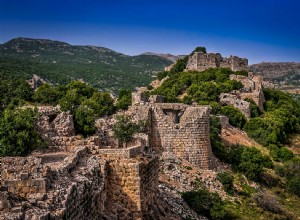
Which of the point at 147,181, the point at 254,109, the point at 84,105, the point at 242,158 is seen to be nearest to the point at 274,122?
the point at 254,109

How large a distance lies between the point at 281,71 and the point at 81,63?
8407 centimetres

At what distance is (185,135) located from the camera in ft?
65.2

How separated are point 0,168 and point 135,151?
153 inches

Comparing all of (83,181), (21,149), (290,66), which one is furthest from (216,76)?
(290,66)

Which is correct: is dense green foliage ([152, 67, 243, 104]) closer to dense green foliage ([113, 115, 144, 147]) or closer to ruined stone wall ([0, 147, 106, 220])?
dense green foliage ([113, 115, 144, 147])

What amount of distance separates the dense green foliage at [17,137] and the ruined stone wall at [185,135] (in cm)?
765

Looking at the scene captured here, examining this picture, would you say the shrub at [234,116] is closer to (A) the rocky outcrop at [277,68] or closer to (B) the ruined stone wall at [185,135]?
(B) the ruined stone wall at [185,135]

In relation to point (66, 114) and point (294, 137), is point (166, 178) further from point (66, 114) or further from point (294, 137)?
point (294, 137)

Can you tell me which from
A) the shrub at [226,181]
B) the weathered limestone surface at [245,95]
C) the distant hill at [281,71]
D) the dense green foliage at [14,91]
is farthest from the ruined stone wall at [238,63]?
the distant hill at [281,71]

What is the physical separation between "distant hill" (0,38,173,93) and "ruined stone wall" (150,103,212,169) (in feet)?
163

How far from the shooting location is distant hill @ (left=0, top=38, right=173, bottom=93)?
7720cm

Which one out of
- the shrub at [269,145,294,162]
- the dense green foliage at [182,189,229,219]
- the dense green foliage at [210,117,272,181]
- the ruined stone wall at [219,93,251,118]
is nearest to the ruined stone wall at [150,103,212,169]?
the dense green foliage at [182,189,229,219]

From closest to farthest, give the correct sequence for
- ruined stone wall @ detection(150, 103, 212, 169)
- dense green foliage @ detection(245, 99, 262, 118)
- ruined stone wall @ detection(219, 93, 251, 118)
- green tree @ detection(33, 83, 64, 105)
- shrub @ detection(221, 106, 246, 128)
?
ruined stone wall @ detection(150, 103, 212, 169) < green tree @ detection(33, 83, 64, 105) < shrub @ detection(221, 106, 246, 128) < ruined stone wall @ detection(219, 93, 251, 118) < dense green foliage @ detection(245, 99, 262, 118)

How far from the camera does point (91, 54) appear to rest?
12444 centimetres
